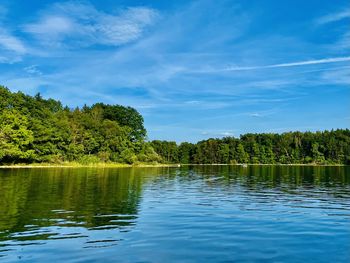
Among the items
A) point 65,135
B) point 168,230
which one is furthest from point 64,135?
point 168,230

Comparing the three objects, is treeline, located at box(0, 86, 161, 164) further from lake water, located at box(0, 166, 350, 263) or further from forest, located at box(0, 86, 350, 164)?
lake water, located at box(0, 166, 350, 263)

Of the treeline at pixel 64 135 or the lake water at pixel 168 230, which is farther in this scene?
the treeline at pixel 64 135

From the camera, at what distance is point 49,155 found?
11381 centimetres

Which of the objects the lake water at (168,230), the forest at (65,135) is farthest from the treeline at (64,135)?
the lake water at (168,230)

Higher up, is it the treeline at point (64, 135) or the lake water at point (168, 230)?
the treeline at point (64, 135)

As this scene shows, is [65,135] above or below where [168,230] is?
above

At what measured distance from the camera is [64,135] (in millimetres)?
121250

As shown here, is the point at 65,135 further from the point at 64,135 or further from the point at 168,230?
the point at 168,230

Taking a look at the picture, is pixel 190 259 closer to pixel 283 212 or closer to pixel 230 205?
pixel 283 212

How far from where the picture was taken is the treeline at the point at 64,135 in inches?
4008

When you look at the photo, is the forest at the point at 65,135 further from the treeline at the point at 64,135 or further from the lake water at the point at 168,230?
the lake water at the point at 168,230

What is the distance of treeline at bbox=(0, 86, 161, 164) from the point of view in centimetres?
10181

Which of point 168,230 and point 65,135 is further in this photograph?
point 65,135

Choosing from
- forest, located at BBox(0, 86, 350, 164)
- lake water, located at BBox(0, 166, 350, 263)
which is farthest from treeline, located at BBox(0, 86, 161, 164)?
lake water, located at BBox(0, 166, 350, 263)
